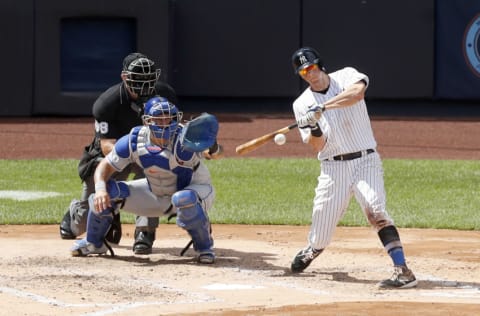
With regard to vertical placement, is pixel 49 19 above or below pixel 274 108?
above

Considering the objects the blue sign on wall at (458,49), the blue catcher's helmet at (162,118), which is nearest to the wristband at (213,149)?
the blue catcher's helmet at (162,118)

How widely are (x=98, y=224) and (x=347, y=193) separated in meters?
2.00

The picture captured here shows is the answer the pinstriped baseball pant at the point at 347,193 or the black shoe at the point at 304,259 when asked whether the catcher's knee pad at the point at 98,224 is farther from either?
the pinstriped baseball pant at the point at 347,193

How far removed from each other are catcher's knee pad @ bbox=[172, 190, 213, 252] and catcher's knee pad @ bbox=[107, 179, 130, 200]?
443 millimetres

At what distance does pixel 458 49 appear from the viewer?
2123cm

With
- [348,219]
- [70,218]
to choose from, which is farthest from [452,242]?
[70,218]

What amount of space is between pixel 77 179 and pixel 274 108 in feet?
24.9

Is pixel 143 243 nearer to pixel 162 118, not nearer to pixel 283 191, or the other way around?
pixel 162 118

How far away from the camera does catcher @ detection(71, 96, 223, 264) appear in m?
8.59

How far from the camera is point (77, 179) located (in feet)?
49.2

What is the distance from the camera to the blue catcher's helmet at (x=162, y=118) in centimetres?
858

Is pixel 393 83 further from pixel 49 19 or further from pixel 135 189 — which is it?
pixel 135 189

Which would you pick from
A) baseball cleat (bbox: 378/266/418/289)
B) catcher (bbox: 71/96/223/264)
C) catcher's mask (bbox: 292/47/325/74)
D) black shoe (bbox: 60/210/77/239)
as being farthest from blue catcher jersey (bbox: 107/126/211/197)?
baseball cleat (bbox: 378/266/418/289)

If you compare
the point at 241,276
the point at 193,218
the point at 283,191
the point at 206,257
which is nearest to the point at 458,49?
the point at 283,191
